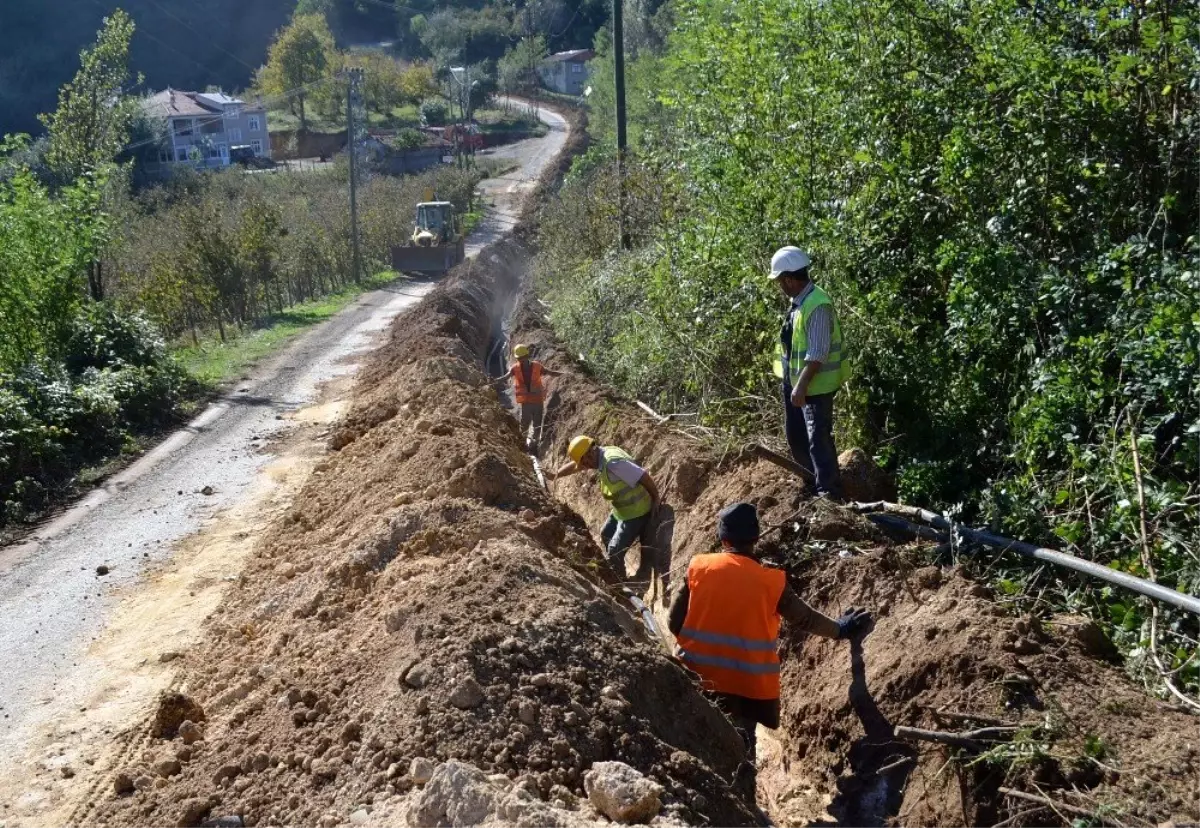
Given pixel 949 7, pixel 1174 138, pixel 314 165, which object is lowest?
pixel 314 165

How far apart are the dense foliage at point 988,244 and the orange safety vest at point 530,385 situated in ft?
11.8

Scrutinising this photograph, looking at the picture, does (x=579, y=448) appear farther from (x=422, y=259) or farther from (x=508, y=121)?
(x=508, y=121)

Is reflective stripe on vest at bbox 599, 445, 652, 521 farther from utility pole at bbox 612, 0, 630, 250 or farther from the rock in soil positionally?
utility pole at bbox 612, 0, 630, 250

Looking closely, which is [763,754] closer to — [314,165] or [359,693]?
[359,693]

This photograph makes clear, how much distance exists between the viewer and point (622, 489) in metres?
10.0

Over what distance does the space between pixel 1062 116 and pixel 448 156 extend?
226ft

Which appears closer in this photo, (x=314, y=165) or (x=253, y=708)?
(x=253, y=708)

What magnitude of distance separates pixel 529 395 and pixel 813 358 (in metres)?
7.61

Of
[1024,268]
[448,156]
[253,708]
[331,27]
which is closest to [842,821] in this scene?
[253,708]

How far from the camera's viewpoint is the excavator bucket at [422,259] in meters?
39.5

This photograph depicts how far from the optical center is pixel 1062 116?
806cm

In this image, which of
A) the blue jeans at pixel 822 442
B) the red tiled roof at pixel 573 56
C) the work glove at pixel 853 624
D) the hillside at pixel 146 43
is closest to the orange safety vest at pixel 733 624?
the work glove at pixel 853 624

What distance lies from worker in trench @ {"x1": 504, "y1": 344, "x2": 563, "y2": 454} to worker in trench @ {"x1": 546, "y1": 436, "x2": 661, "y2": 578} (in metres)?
4.97

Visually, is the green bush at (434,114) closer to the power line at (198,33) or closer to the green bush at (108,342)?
the power line at (198,33)
